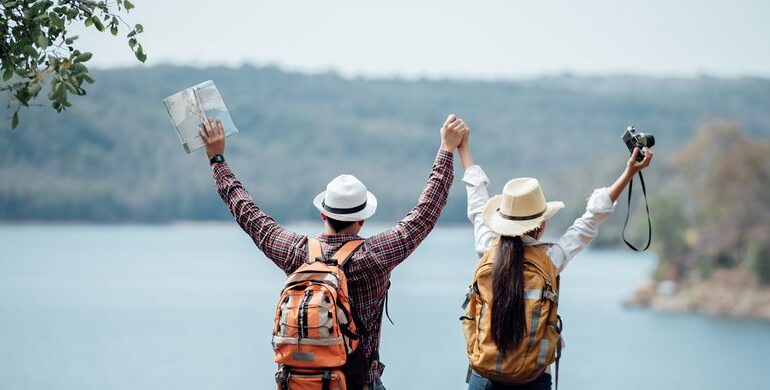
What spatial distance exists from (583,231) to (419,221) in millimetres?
546

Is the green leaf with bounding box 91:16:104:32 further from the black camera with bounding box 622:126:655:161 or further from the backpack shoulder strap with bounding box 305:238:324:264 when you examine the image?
the black camera with bounding box 622:126:655:161

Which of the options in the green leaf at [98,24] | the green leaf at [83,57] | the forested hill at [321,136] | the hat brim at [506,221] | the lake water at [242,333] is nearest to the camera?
the hat brim at [506,221]

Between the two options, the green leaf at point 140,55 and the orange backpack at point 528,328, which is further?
the green leaf at point 140,55

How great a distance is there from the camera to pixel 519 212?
11.5 feet

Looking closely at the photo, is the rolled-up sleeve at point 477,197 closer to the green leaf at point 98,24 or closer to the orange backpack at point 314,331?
the orange backpack at point 314,331

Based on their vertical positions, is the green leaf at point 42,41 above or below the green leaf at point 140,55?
below

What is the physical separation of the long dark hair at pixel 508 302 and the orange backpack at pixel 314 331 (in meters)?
0.45

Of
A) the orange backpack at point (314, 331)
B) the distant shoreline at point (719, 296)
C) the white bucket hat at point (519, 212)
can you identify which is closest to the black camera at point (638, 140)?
the white bucket hat at point (519, 212)

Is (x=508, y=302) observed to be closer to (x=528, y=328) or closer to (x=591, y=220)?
(x=528, y=328)

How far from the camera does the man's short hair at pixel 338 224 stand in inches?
136

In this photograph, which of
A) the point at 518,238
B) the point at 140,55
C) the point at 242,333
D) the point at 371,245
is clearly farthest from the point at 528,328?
the point at 242,333

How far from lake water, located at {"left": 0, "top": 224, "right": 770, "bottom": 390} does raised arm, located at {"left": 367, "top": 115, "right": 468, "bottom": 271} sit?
23648mm

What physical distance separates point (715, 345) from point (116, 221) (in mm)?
81231

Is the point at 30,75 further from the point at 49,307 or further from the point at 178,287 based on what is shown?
the point at 178,287
